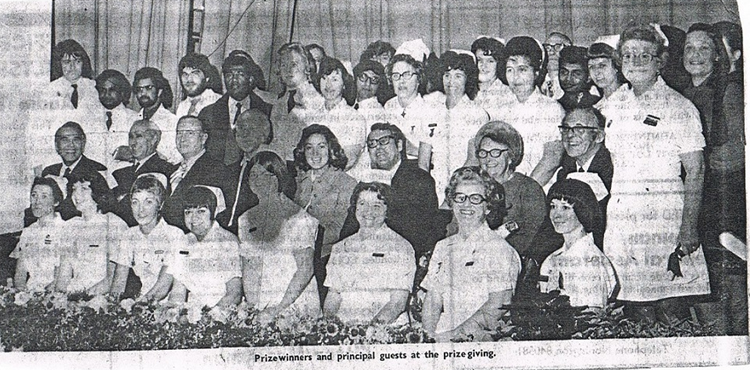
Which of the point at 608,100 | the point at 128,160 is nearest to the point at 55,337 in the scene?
the point at 128,160

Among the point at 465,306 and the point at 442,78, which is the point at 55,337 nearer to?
the point at 465,306

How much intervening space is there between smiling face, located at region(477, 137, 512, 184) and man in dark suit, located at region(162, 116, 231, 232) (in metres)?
0.95

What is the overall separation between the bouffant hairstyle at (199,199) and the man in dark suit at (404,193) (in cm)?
49

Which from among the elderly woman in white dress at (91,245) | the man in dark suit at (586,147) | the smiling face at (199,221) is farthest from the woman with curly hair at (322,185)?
the man in dark suit at (586,147)

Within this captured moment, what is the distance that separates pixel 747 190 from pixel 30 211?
263cm

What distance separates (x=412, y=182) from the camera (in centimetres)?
276

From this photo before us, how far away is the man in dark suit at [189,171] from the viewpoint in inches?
109

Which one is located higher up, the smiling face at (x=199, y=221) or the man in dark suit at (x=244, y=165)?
the man in dark suit at (x=244, y=165)

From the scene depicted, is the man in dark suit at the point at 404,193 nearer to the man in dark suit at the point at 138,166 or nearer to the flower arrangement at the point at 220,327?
the flower arrangement at the point at 220,327

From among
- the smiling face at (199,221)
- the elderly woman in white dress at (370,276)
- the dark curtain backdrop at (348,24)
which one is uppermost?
the dark curtain backdrop at (348,24)

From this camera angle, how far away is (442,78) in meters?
2.78

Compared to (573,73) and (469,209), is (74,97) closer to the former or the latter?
(469,209)

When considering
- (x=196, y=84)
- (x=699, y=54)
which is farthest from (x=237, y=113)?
(x=699, y=54)

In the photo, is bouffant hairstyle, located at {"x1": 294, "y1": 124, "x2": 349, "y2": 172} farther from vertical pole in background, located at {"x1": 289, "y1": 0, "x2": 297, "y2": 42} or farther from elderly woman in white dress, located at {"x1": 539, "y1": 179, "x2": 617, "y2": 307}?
elderly woman in white dress, located at {"x1": 539, "y1": 179, "x2": 617, "y2": 307}
